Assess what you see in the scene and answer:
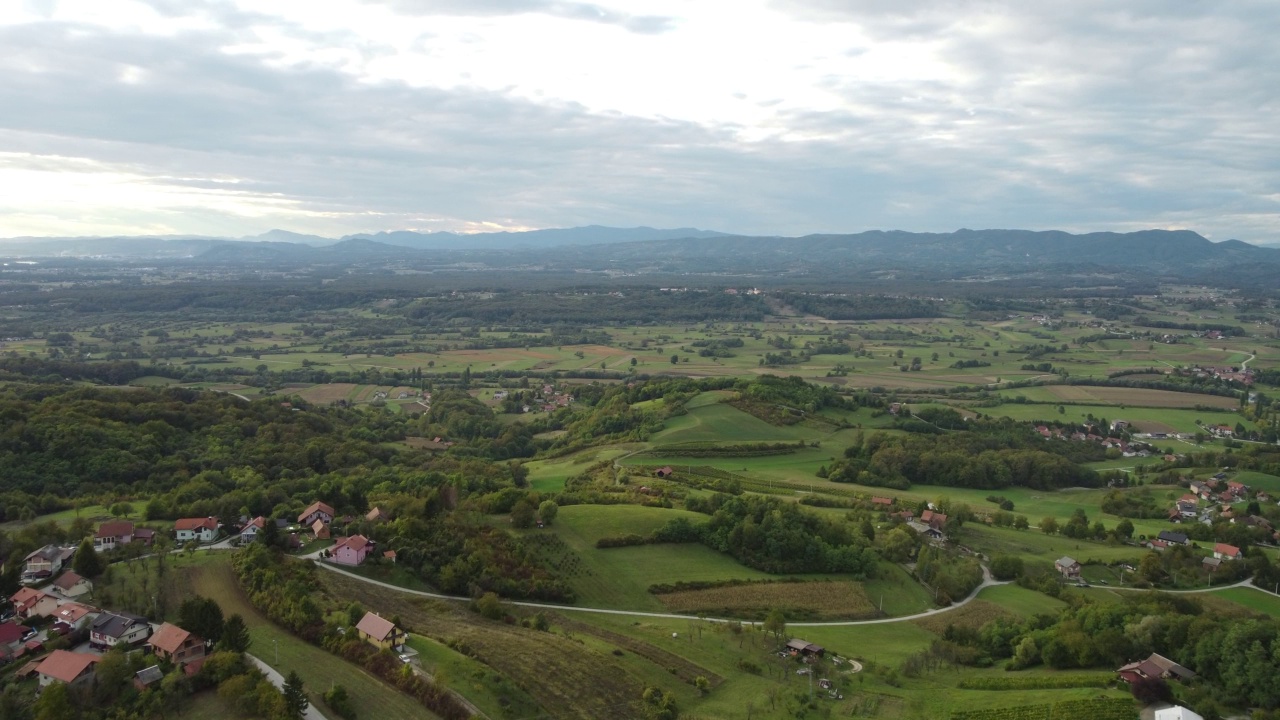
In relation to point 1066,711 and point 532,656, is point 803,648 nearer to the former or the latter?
point 1066,711

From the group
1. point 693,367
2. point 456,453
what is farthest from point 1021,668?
point 693,367

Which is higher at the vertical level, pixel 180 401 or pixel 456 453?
pixel 180 401

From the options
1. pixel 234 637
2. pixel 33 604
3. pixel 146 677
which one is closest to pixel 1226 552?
pixel 234 637

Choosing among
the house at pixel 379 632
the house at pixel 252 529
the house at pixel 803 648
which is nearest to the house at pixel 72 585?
the house at pixel 252 529

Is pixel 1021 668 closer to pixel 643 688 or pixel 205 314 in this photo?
pixel 643 688

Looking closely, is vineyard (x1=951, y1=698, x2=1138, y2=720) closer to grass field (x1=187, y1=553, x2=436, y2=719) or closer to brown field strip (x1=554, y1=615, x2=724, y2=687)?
brown field strip (x1=554, y1=615, x2=724, y2=687)

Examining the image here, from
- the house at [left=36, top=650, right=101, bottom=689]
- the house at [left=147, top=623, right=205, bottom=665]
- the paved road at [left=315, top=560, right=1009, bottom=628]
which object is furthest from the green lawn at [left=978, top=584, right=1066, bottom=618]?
the house at [left=36, top=650, right=101, bottom=689]
